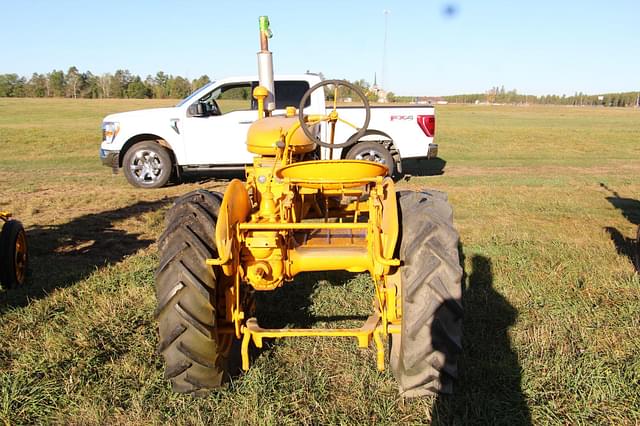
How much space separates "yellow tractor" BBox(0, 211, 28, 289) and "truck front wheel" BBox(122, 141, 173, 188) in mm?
5583

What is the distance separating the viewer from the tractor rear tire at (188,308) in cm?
298

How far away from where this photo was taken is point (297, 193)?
155 inches

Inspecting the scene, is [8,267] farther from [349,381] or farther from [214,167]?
[214,167]

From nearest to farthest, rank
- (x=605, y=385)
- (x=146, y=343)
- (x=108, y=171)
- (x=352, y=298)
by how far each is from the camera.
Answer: (x=605, y=385) < (x=146, y=343) < (x=352, y=298) < (x=108, y=171)

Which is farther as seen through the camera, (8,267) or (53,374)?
(8,267)

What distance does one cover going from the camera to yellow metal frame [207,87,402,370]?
3121 millimetres

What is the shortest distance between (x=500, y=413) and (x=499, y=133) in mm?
25543

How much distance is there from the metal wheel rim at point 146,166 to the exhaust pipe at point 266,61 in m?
6.21

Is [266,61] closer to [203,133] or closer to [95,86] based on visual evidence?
[203,133]

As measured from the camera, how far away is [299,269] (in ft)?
11.7

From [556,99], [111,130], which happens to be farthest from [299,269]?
[556,99]

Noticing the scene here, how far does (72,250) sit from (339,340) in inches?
159

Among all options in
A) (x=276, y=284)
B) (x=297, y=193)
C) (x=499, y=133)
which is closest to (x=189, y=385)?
(x=276, y=284)

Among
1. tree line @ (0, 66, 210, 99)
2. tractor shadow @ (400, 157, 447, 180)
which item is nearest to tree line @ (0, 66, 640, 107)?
tree line @ (0, 66, 210, 99)
